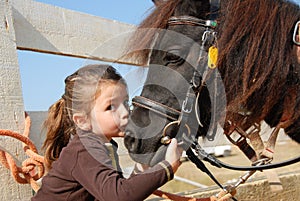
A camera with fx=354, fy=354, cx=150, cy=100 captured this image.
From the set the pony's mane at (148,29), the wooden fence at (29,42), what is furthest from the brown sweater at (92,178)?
the pony's mane at (148,29)

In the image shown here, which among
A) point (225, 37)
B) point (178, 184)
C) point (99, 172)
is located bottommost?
point (178, 184)

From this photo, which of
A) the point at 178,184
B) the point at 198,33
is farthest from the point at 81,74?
the point at 178,184

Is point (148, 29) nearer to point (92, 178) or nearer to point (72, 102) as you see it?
point (72, 102)

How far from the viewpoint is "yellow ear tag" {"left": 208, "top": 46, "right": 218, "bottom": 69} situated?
0.79 metres

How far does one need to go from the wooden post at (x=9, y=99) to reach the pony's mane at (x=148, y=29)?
30cm

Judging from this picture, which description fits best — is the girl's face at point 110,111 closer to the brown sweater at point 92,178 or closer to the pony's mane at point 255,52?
the brown sweater at point 92,178

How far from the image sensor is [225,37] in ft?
2.67

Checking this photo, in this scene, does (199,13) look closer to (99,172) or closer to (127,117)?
(127,117)

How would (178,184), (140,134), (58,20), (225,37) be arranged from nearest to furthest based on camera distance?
(140,134)
(225,37)
(58,20)
(178,184)

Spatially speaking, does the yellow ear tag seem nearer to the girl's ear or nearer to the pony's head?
the pony's head

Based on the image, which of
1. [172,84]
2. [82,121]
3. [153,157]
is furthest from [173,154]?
[82,121]

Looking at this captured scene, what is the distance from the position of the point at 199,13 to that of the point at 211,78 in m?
0.15

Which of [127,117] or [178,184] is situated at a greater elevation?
[127,117]

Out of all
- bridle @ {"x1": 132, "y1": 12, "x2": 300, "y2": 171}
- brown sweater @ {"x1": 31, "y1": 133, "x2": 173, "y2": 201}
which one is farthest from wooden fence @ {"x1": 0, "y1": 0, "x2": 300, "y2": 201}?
bridle @ {"x1": 132, "y1": 12, "x2": 300, "y2": 171}
